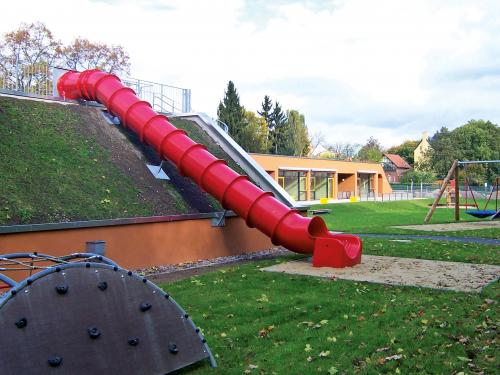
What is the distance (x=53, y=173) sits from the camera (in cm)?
1191

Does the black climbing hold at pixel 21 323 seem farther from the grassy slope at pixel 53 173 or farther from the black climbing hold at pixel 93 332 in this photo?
the grassy slope at pixel 53 173

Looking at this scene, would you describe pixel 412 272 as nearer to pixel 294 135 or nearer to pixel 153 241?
pixel 153 241

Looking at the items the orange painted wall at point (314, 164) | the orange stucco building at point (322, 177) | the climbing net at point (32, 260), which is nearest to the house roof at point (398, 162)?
the orange painted wall at point (314, 164)

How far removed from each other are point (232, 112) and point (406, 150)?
65.4 meters

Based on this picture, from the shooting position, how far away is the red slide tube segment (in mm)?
11891

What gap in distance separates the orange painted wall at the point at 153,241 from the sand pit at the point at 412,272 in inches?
94.3

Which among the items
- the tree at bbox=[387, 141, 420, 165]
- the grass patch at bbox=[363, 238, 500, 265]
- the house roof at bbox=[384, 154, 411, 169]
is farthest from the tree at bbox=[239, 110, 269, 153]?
the grass patch at bbox=[363, 238, 500, 265]

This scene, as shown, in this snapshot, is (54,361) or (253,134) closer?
(54,361)

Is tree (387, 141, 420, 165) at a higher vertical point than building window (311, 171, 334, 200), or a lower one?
higher

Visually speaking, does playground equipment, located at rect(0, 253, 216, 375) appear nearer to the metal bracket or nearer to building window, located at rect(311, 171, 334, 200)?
the metal bracket

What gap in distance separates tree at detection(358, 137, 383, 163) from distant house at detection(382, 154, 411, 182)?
5.98ft

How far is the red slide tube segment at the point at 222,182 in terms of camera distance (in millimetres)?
11891

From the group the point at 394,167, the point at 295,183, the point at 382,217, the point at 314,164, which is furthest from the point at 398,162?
the point at 382,217

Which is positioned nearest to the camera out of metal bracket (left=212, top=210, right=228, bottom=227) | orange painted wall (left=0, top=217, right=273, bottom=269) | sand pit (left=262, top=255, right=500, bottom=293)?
sand pit (left=262, top=255, right=500, bottom=293)
